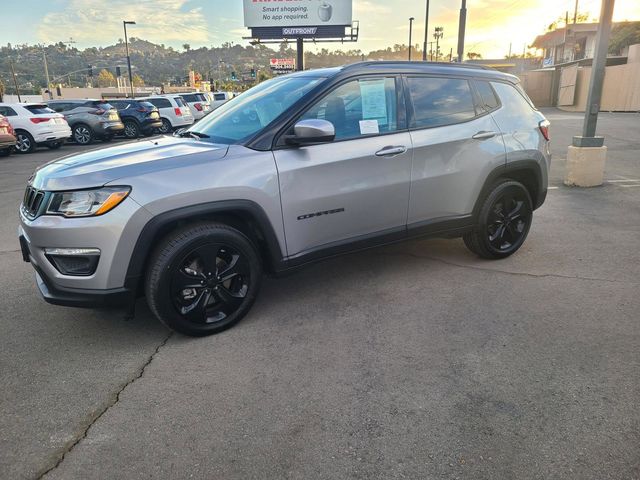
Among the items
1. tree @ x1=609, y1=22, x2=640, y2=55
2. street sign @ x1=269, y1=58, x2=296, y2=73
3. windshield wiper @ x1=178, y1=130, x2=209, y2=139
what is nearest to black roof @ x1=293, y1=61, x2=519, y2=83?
windshield wiper @ x1=178, y1=130, x2=209, y2=139

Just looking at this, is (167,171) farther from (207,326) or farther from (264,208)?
(207,326)

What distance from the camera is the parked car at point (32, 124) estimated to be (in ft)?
48.8

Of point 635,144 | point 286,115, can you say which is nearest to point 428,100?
point 286,115

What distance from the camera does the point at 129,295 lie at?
311cm

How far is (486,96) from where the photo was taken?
4.51 metres

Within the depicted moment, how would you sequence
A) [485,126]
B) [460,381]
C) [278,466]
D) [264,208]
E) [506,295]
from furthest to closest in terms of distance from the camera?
[485,126], [506,295], [264,208], [460,381], [278,466]

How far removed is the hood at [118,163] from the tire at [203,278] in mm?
447

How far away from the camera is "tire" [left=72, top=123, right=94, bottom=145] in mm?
17531

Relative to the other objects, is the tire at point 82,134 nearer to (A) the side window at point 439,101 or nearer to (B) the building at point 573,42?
(A) the side window at point 439,101

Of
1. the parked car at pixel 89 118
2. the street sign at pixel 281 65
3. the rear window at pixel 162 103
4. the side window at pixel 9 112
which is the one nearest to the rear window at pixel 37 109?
the side window at pixel 9 112

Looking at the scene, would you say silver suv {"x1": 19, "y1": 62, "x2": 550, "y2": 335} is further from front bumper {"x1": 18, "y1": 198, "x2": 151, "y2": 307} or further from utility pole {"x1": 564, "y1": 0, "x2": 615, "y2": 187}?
utility pole {"x1": 564, "y1": 0, "x2": 615, "y2": 187}

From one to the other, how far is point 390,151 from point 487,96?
4.54 feet

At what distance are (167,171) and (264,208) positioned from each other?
677 millimetres

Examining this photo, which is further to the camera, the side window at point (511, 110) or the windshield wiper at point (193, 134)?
the side window at point (511, 110)
